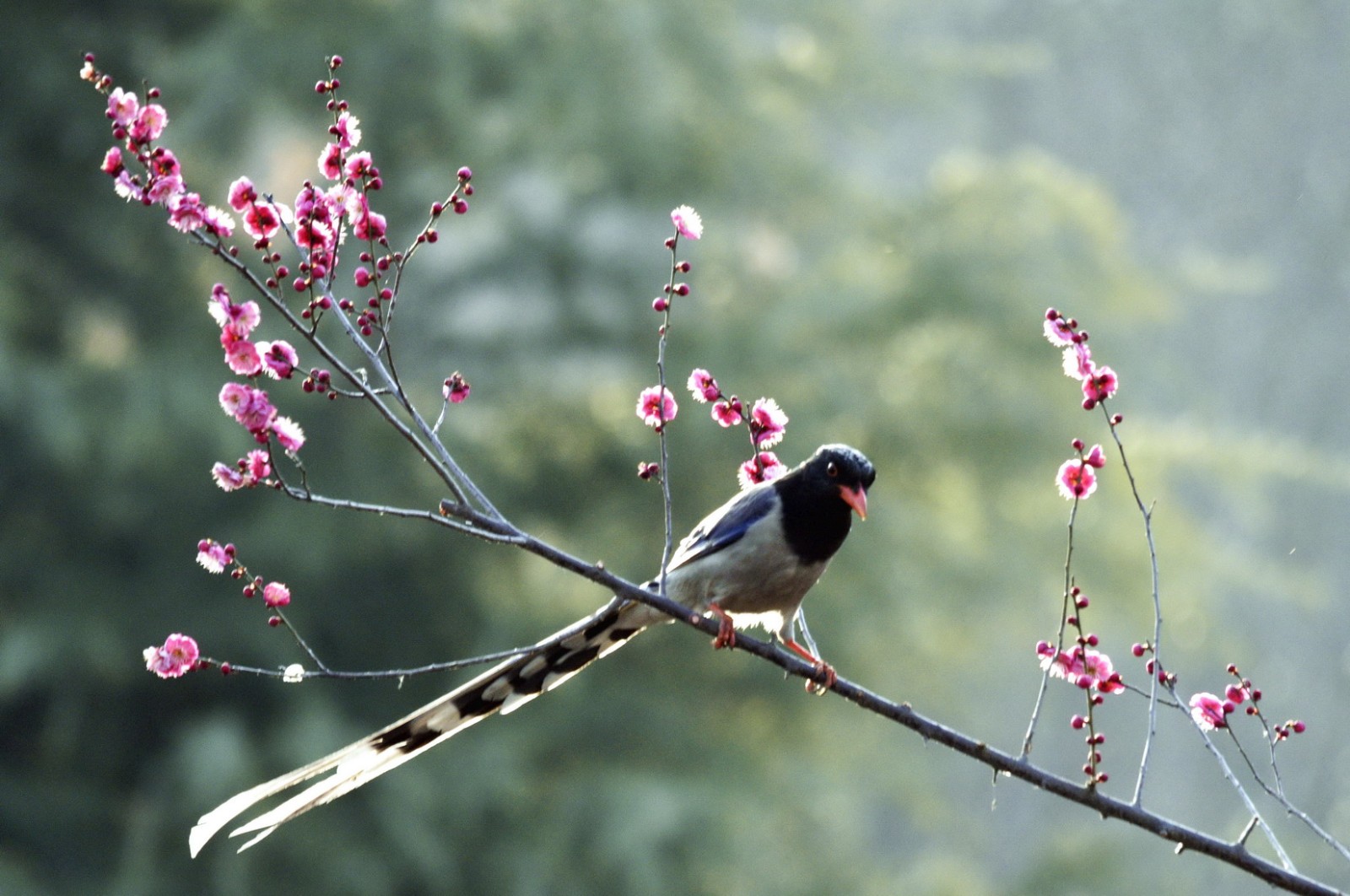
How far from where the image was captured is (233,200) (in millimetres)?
2547

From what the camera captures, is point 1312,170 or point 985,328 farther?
point 1312,170

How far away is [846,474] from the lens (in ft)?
12.0

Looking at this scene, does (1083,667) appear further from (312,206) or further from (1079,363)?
(312,206)


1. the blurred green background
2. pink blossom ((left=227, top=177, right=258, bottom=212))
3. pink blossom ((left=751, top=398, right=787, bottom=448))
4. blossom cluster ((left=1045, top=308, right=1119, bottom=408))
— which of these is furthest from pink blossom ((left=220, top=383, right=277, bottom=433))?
the blurred green background

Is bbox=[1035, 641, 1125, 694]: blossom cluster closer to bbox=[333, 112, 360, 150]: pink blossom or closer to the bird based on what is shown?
the bird

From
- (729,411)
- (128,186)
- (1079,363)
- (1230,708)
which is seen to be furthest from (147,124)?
(1230,708)

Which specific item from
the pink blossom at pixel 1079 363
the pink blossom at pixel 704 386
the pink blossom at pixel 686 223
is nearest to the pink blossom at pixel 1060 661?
the pink blossom at pixel 1079 363

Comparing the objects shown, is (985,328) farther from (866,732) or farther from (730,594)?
(730,594)

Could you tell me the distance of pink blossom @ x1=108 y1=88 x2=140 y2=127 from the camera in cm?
246

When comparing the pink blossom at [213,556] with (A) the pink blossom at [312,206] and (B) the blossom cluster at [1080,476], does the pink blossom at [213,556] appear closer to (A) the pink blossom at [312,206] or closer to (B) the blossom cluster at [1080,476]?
(A) the pink blossom at [312,206]

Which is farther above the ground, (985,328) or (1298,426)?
(1298,426)

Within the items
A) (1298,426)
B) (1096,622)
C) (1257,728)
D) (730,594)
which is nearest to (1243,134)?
(1298,426)

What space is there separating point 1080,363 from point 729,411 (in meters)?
0.64

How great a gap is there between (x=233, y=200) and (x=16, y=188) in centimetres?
803
